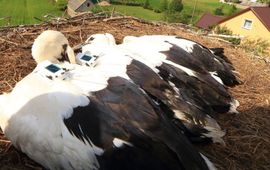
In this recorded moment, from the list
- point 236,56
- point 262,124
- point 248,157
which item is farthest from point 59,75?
point 236,56

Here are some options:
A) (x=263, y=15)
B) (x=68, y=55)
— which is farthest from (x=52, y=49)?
(x=263, y=15)

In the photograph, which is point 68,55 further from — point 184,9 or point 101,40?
point 184,9

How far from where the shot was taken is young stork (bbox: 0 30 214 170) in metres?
2.21

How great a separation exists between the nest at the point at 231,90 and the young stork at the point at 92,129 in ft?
0.94

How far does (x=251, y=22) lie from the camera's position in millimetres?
19141

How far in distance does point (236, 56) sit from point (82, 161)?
3.02 m

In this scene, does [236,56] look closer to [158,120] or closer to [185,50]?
[185,50]

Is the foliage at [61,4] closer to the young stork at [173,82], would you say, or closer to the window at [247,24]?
the window at [247,24]

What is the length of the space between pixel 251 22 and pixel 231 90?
640 inches

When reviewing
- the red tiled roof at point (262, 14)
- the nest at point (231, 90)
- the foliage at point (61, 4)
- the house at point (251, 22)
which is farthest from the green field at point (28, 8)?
the nest at point (231, 90)

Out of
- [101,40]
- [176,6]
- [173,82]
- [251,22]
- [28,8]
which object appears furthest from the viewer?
[176,6]

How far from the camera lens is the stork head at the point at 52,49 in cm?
328

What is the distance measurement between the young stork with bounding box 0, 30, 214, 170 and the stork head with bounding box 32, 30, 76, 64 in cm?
75

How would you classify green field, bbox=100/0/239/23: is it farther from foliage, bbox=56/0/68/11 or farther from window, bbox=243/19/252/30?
A: window, bbox=243/19/252/30
